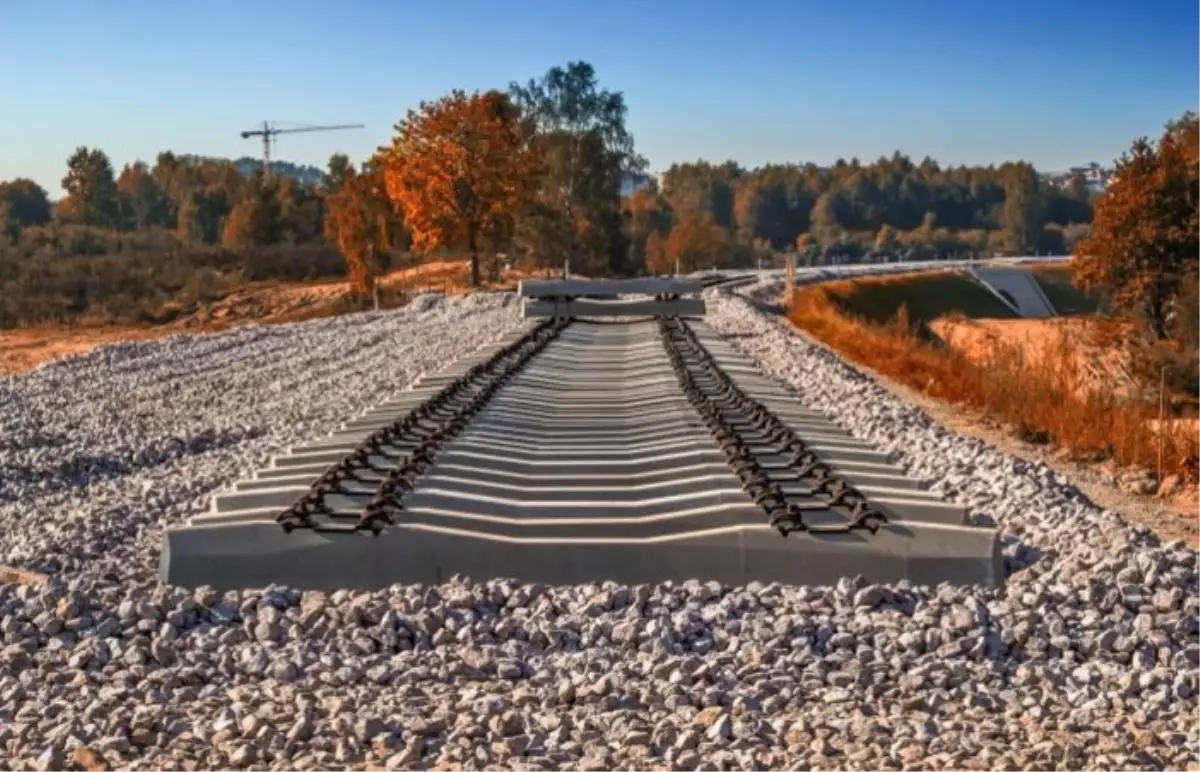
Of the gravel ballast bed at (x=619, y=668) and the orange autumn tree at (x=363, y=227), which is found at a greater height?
the orange autumn tree at (x=363, y=227)

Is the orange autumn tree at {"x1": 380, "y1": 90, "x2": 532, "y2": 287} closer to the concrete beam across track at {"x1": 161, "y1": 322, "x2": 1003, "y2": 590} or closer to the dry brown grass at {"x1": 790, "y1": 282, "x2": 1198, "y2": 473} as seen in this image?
the dry brown grass at {"x1": 790, "y1": 282, "x2": 1198, "y2": 473}

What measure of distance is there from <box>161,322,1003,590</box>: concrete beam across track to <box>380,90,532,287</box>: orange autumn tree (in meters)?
36.3

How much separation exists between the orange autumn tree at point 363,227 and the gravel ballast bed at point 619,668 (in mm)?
37557

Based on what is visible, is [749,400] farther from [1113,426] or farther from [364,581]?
[364,581]

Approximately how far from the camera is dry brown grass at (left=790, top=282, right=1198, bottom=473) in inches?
537

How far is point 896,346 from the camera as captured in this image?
2558 centimetres

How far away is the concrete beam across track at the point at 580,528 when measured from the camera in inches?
309

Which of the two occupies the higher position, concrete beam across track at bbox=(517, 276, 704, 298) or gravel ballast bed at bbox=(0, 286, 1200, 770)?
concrete beam across track at bbox=(517, 276, 704, 298)

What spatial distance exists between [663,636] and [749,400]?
7.26 meters

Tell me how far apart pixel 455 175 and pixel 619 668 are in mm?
42440

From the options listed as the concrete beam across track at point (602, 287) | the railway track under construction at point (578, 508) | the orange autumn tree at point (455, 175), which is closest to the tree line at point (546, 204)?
the orange autumn tree at point (455, 175)

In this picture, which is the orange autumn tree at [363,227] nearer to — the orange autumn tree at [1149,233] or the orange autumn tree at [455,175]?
the orange autumn tree at [455,175]

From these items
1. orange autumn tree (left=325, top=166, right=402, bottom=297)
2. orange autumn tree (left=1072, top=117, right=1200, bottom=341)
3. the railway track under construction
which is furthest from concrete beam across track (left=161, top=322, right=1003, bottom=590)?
orange autumn tree (left=325, top=166, right=402, bottom=297)

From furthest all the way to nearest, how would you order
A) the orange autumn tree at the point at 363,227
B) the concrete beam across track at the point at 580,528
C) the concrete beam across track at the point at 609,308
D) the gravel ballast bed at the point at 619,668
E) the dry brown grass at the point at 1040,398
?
the orange autumn tree at the point at 363,227 < the concrete beam across track at the point at 609,308 < the dry brown grass at the point at 1040,398 < the concrete beam across track at the point at 580,528 < the gravel ballast bed at the point at 619,668
